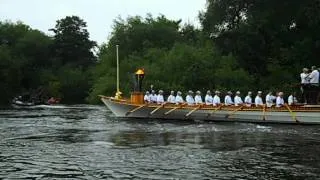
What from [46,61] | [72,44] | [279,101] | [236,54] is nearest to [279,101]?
[279,101]

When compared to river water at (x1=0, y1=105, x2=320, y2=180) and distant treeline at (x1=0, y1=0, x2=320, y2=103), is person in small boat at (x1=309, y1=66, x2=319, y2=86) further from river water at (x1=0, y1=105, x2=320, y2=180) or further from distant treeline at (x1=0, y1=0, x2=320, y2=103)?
distant treeline at (x1=0, y1=0, x2=320, y2=103)

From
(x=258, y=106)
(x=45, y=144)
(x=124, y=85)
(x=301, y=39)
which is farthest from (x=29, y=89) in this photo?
(x=45, y=144)

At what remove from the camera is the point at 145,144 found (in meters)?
26.0

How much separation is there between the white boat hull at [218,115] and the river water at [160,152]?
1969mm

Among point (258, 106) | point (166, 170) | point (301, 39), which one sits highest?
point (301, 39)

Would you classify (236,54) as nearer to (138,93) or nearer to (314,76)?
(138,93)

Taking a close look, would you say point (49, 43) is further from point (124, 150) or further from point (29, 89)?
point (124, 150)

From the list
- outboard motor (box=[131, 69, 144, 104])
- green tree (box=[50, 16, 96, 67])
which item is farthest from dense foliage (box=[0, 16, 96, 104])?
outboard motor (box=[131, 69, 144, 104])

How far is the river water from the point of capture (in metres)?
18.5

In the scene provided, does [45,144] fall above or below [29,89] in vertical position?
below

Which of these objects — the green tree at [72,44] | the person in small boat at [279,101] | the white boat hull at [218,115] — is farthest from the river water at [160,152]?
the green tree at [72,44]

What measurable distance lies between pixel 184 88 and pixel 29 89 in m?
45.8

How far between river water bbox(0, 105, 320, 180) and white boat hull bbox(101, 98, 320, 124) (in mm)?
1969

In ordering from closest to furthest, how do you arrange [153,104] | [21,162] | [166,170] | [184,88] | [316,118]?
[166,170]
[21,162]
[316,118]
[153,104]
[184,88]
